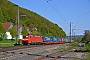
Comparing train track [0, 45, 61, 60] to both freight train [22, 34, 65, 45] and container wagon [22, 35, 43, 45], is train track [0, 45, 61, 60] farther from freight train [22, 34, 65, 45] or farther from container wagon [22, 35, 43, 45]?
freight train [22, 34, 65, 45]

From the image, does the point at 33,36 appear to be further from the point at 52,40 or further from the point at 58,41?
the point at 58,41

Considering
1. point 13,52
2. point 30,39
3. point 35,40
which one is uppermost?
point 30,39

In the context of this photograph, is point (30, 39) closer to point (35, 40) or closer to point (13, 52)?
point (35, 40)

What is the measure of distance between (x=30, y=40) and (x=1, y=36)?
1245 centimetres

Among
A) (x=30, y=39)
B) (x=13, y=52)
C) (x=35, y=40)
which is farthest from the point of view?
(x=35, y=40)

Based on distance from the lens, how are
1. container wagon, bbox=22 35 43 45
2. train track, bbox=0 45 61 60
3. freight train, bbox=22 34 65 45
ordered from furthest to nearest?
freight train, bbox=22 34 65 45
container wagon, bbox=22 35 43 45
train track, bbox=0 45 61 60

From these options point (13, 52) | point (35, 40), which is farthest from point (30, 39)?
point (13, 52)

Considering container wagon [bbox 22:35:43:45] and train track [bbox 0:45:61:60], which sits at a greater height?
container wagon [bbox 22:35:43:45]

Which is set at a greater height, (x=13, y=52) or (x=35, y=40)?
(x=35, y=40)

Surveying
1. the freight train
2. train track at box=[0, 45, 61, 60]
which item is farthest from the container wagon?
train track at box=[0, 45, 61, 60]

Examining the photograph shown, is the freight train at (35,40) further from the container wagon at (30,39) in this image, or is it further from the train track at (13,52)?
the train track at (13,52)

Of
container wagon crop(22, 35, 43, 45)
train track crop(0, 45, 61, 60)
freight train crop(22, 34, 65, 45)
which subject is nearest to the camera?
train track crop(0, 45, 61, 60)

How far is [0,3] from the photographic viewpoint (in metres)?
149

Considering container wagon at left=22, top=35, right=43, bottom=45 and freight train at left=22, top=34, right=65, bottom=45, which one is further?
freight train at left=22, top=34, right=65, bottom=45
